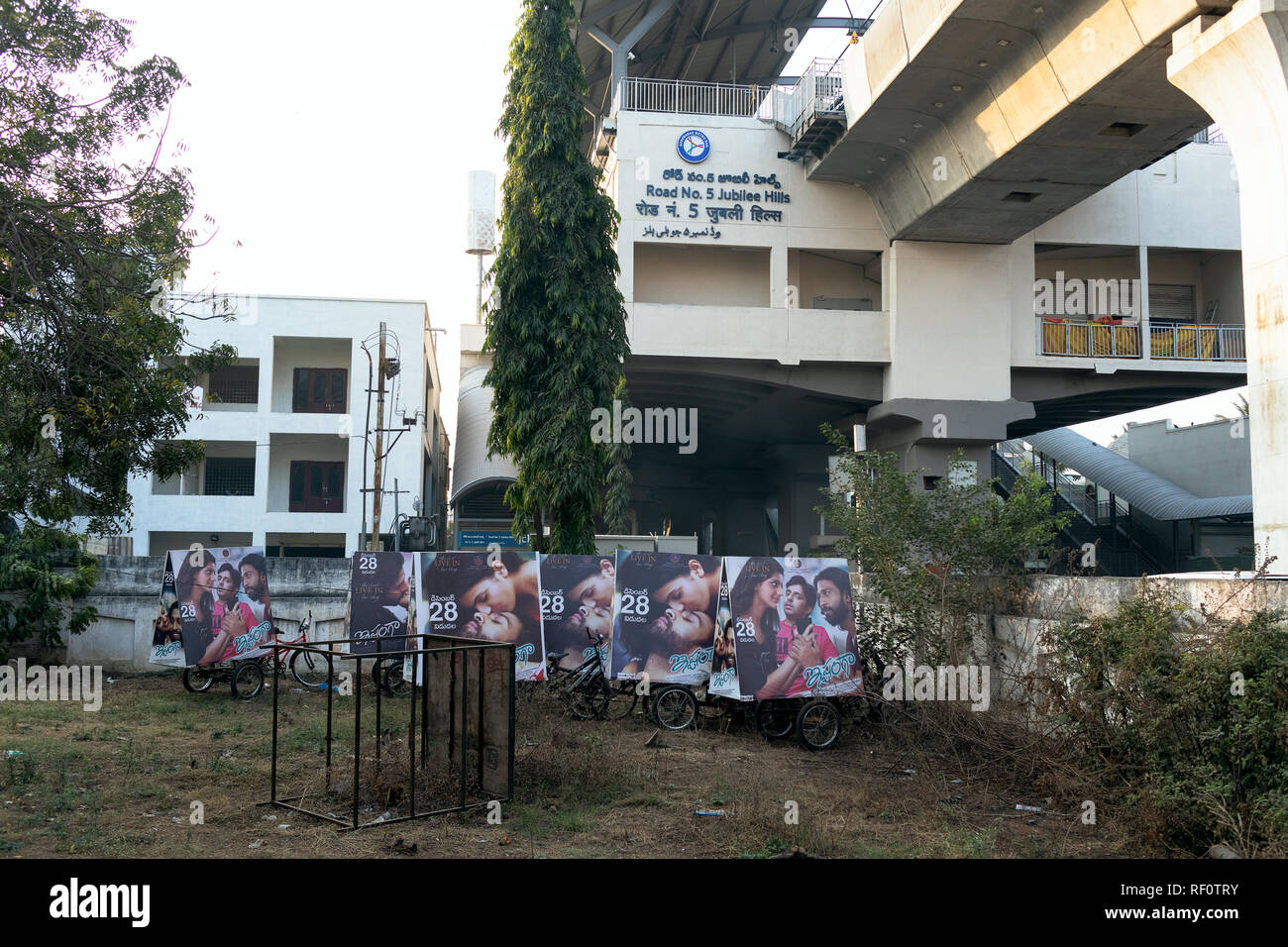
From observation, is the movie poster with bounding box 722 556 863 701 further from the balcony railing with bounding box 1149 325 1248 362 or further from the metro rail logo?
the balcony railing with bounding box 1149 325 1248 362

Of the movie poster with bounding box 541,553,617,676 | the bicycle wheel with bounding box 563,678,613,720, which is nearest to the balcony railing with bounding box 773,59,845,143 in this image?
the movie poster with bounding box 541,553,617,676

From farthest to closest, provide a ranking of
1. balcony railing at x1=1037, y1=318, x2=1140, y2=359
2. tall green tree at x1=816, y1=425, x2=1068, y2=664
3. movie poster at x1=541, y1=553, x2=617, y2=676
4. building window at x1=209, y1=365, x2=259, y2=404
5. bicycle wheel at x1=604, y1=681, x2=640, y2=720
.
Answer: building window at x1=209, y1=365, x2=259, y2=404 < balcony railing at x1=1037, y1=318, x2=1140, y2=359 < movie poster at x1=541, y1=553, x2=617, y2=676 < bicycle wheel at x1=604, y1=681, x2=640, y2=720 < tall green tree at x1=816, y1=425, x2=1068, y2=664

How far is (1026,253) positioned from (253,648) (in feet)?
73.4

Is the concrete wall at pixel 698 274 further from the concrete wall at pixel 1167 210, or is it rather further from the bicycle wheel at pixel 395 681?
the bicycle wheel at pixel 395 681

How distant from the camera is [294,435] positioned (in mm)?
38250

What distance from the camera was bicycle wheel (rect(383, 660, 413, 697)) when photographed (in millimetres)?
16000

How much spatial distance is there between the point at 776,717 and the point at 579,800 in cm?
424

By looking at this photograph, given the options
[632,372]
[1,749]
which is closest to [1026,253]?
[632,372]

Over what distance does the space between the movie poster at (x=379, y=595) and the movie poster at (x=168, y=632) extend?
2598 millimetres

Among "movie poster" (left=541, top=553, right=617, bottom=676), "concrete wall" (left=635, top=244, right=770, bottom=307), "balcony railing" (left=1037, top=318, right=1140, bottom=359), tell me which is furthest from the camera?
"concrete wall" (left=635, top=244, right=770, bottom=307)

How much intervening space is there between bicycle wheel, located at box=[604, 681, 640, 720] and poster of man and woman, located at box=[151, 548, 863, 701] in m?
0.47

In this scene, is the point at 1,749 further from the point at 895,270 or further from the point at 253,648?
the point at 895,270

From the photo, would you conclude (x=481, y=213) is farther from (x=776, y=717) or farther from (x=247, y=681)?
(x=776, y=717)

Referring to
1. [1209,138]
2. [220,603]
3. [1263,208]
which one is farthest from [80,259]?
[1209,138]
